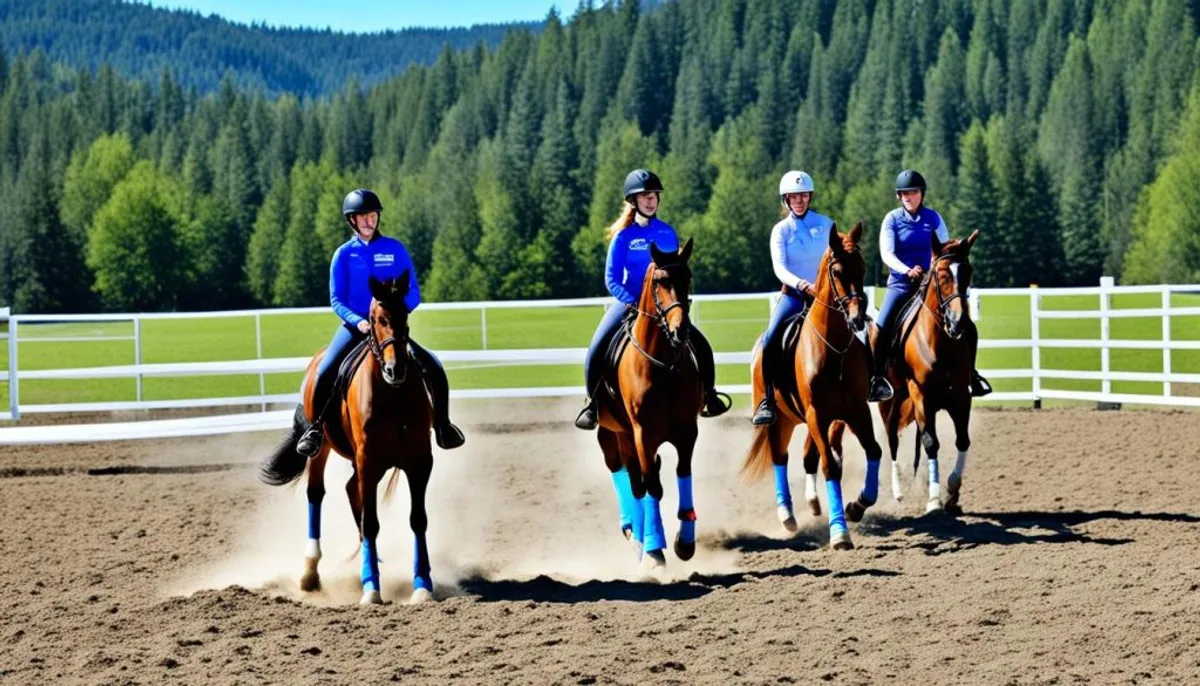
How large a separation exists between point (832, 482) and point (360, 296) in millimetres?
3474

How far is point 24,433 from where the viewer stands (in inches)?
662

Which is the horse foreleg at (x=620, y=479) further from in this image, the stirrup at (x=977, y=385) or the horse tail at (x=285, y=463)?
the stirrup at (x=977, y=385)

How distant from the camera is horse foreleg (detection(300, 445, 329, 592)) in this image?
9.14 m

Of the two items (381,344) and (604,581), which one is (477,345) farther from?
(381,344)

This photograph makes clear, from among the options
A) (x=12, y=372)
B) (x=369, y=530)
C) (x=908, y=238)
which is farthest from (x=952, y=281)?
(x=12, y=372)

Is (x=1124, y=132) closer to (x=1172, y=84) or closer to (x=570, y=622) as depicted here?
(x=1172, y=84)

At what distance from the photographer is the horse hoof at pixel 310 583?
9109mm

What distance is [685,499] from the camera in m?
9.40

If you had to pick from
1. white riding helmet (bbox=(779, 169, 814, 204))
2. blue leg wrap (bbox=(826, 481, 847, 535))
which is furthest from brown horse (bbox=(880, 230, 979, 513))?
blue leg wrap (bbox=(826, 481, 847, 535))

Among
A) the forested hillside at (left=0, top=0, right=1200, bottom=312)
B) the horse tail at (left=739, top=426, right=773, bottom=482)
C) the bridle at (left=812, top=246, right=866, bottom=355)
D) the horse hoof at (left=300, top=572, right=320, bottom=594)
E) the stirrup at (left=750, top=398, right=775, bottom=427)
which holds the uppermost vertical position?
the forested hillside at (left=0, top=0, right=1200, bottom=312)

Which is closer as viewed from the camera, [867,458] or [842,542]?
[842,542]

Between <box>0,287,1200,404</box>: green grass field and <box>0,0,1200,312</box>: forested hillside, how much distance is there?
16.1 meters

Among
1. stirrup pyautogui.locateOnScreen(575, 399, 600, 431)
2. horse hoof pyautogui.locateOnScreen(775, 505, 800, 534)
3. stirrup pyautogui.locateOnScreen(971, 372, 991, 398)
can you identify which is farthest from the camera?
stirrup pyautogui.locateOnScreen(971, 372, 991, 398)

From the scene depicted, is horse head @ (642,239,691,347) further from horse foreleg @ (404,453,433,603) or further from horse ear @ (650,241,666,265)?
horse foreleg @ (404,453,433,603)
